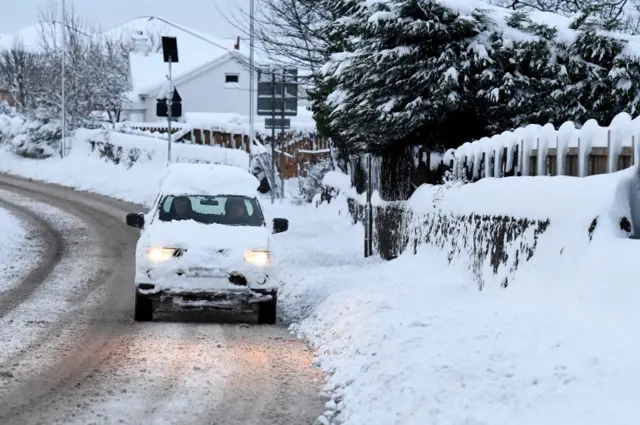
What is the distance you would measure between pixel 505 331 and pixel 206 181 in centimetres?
632

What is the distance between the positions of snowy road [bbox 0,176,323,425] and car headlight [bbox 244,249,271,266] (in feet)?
2.52

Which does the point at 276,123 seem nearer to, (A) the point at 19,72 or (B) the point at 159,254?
(B) the point at 159,254

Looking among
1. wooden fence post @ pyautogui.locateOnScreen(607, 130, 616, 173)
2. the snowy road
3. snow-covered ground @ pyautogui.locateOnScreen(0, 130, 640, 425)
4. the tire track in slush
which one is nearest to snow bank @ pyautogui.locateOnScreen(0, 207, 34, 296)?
the tire track in slush

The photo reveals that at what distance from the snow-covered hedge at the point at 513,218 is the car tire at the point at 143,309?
377cm

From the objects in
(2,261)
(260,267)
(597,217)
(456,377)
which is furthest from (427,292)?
(2,261)

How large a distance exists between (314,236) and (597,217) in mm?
14573

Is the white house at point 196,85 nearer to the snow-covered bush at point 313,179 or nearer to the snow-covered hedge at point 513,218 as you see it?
the snow-covered bush at point 313,179

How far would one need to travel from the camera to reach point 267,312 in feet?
38.5

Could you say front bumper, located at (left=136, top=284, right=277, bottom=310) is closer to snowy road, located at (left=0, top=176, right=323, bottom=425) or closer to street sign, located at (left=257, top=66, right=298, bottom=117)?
snowy road, located at (left=0, top=176, right=323, bottom=425)

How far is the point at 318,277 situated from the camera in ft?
47.6

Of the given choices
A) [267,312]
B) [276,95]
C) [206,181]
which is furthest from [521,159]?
[276,95]

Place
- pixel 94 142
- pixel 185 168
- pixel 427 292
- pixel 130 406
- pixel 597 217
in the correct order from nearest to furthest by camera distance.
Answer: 1. pixel 130 406
2. pixel 597 217
3. pixel 427 292
4. pixel 185 168
5. pixel 94 142

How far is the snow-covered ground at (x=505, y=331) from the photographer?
6.16 metres

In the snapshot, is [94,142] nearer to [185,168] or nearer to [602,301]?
[185,168]
